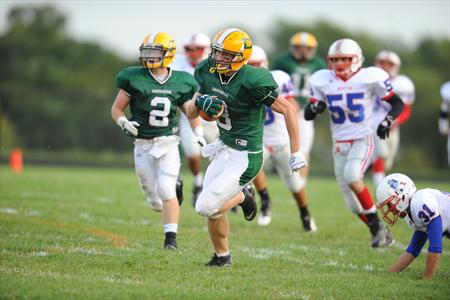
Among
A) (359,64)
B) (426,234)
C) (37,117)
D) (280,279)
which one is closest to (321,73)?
(359,64)

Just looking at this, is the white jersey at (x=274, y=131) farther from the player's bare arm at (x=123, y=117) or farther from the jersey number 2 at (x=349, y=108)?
the player's bare arm at (x=123, y=117)

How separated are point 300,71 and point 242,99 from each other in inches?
190

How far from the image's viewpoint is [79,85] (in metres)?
32.9

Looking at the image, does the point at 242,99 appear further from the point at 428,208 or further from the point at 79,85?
the point at 79,85

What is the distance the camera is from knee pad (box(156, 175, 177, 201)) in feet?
21.1

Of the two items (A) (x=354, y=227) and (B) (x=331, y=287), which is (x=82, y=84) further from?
(B) (x=331, y=287)

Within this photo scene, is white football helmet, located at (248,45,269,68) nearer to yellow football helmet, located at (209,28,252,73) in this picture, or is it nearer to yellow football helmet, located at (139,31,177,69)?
yellow football helmet, located at (139,31,177,69)

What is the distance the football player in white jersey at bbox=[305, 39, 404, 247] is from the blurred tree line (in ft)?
43.4

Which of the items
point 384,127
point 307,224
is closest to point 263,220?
point 307,224

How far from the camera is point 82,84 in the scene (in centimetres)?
3306

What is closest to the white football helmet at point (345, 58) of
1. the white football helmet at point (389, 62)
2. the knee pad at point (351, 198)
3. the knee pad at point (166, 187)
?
the knee pad at point (351, 198)

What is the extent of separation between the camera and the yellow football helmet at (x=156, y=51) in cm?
647

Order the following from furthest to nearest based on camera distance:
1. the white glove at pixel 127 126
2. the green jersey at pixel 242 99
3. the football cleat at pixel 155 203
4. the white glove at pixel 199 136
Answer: the football cleat at pixel 155 203, the white glove at pixel 199 136, the white glove at pixel 127 126, the green jersey at pixel 242 99

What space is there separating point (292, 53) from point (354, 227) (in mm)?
2919
